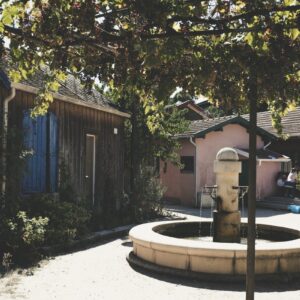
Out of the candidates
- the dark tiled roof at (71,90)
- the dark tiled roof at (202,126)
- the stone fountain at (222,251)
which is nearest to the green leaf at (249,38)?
the stone fountain at (222,251)

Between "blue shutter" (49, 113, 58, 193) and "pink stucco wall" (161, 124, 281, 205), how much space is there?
944cm

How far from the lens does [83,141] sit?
13070mm

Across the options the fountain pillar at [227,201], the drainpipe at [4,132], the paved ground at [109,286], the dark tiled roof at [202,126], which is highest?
the dark tiled roof at [202,126]

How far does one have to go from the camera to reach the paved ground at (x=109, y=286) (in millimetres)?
6262

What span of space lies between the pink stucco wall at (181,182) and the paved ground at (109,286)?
12233 millimetres

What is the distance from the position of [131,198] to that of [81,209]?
3629 mm

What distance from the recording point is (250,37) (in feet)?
12.2

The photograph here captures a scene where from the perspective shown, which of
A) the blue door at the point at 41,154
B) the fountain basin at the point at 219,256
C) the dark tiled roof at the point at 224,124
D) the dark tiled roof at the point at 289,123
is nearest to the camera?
the fountain basin at the point at 219,256

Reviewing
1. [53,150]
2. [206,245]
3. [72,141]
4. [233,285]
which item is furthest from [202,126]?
[233,285]

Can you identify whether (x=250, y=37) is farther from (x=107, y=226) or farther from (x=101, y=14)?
(x=107, y=226)

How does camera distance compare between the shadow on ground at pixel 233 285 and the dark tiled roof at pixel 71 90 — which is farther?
the dark tiled roof at pixel 71 90

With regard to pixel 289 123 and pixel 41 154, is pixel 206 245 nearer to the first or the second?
pixel 41 154

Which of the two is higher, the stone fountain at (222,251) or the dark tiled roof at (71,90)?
the dark tiled roof at (71,90)

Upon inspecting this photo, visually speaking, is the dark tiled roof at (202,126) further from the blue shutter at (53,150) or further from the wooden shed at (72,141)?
the blue shutter at (53,150)
